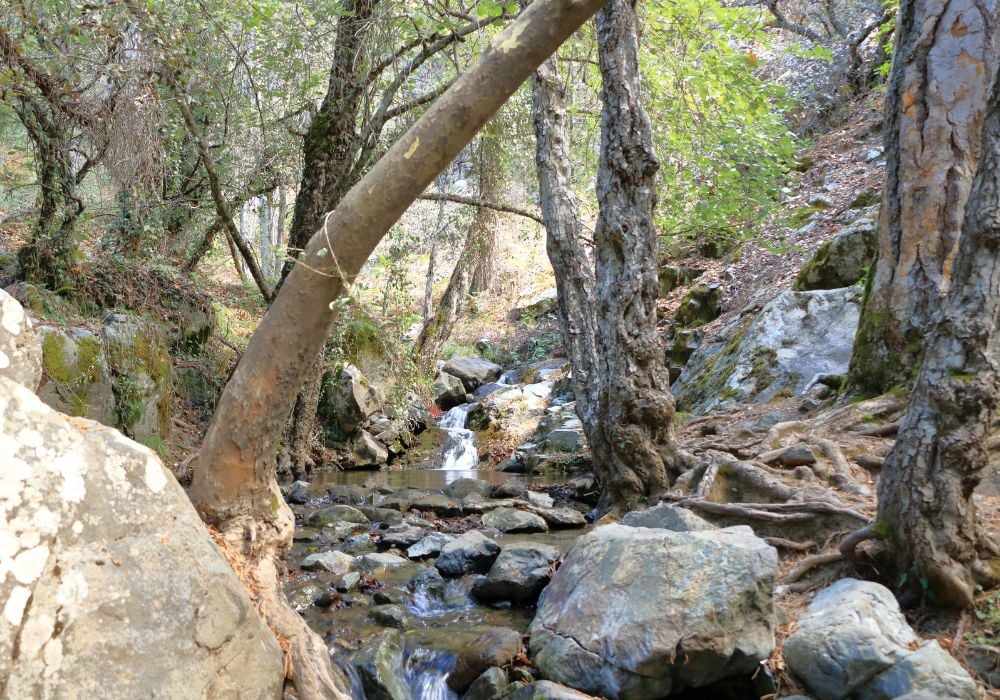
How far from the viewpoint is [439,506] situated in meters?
8.50

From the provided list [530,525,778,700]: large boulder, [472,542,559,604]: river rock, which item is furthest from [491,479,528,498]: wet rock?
[530,525,778,700]: large boulder

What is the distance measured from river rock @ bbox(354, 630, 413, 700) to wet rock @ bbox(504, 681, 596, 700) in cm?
75

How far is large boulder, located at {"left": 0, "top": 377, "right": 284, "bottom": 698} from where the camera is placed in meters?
2.27

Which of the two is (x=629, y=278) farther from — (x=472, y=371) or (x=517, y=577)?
(x=472, y=371)

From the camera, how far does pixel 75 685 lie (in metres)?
2.27

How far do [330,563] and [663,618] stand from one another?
3372mm

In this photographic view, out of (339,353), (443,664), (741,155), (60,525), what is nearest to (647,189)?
(741,155)

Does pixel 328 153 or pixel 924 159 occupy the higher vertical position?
pixel 328 153

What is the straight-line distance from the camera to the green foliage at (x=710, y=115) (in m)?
8.64

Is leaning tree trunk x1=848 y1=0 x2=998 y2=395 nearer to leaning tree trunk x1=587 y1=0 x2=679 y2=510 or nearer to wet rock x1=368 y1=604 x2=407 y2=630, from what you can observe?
leaning tree trunk x1=587 y1=0 x2=679 y2=510

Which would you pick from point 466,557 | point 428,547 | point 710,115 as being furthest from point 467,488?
point 710,115

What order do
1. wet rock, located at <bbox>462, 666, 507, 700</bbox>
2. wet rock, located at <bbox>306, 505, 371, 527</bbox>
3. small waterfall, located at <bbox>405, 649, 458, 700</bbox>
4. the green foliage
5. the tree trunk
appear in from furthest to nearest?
the tree trunk
the green foliage
wet rock, located at <bbox>306, 505, 371, 527</bbox>
small waterfall, located at <bbox>405, 649, 458, 700</bbox>
wet rock, located at <bbox>462, 666, 507, 700</bbox>

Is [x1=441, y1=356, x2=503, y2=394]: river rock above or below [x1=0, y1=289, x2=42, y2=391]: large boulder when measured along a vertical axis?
below

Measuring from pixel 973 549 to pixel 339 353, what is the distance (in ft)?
30.5
